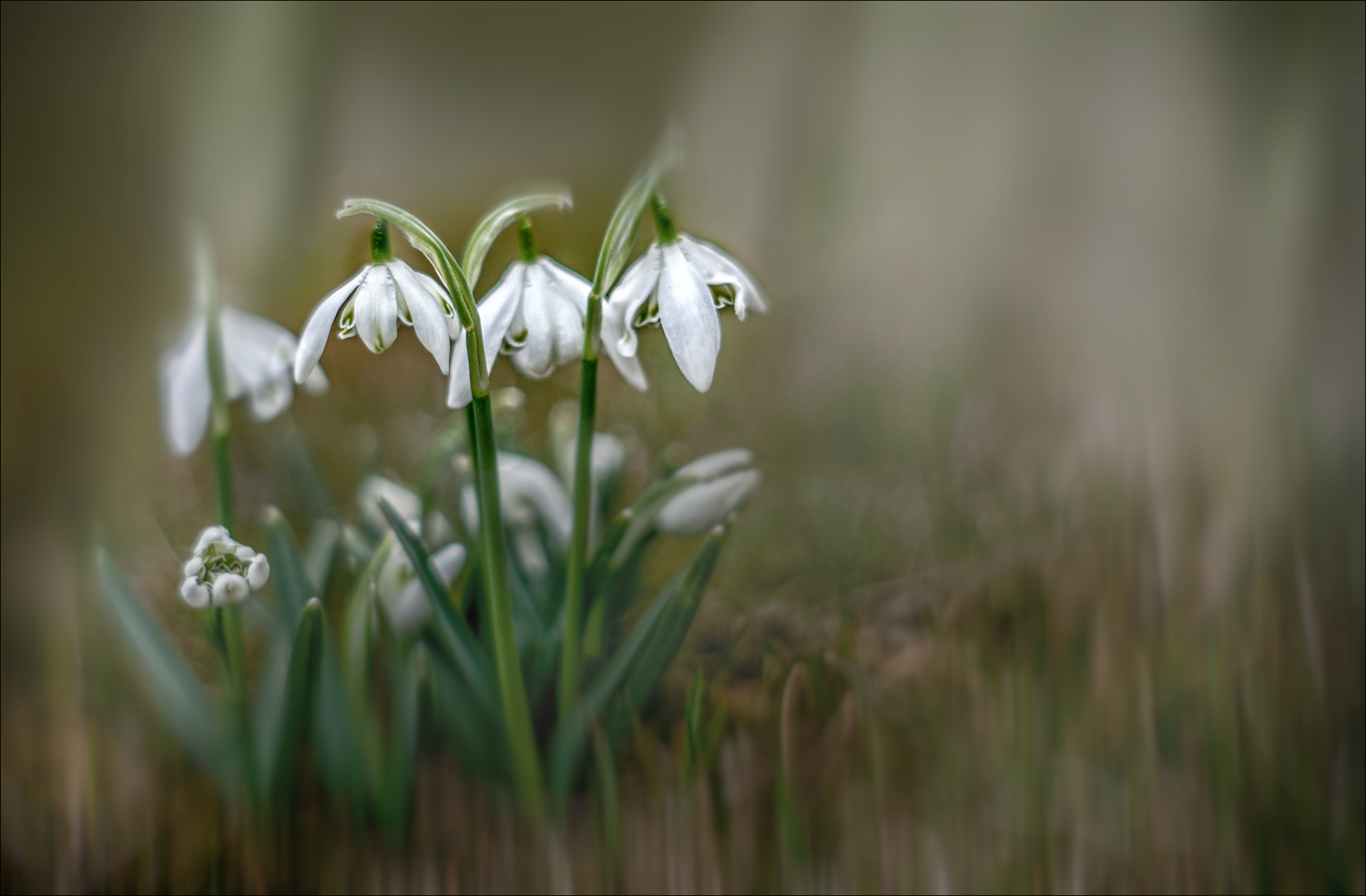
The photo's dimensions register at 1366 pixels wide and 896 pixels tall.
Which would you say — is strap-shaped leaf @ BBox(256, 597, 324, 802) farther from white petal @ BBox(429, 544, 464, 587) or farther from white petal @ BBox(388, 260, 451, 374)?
white petal @ BBox(388, 260, 451, 374)

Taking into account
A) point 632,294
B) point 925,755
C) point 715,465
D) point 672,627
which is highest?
point 632,294

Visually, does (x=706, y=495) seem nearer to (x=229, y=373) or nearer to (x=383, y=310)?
(x=383, y=310)

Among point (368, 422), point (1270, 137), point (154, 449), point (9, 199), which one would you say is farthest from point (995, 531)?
point (9, 199)

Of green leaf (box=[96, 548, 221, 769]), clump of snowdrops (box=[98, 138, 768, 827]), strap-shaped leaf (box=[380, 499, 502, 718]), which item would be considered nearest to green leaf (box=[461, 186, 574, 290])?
clump of snowdrops (box=[98, 138, 768, 827])

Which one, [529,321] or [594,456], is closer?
[529,321]

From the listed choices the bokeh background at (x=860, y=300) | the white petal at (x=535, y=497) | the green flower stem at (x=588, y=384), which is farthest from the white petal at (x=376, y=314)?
the bokeh background at (x=860, y=300)

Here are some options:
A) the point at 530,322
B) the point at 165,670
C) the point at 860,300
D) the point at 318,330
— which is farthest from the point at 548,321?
the point at 860,300

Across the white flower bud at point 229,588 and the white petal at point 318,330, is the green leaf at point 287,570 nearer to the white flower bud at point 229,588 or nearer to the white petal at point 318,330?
the white flower bud at point 229,588
